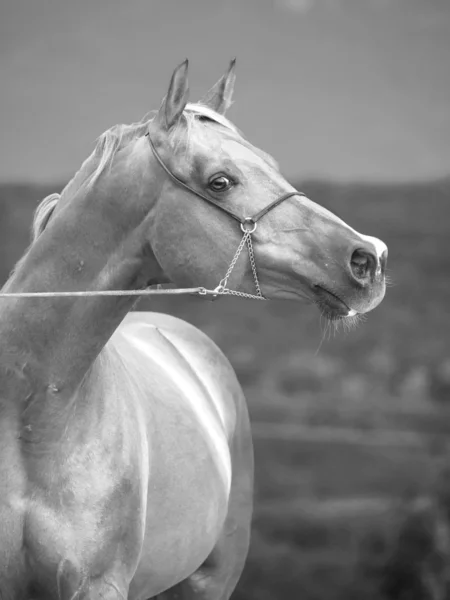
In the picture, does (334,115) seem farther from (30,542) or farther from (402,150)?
(30,542)

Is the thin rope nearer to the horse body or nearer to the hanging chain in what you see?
the hanging chain

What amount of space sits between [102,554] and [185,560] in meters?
0.54

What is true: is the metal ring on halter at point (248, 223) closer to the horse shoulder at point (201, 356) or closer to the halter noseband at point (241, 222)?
the halter noseband at point (241, 222)

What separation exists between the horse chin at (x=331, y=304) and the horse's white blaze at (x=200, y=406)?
783 millimetres

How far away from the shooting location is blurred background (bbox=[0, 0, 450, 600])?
18.7 ft

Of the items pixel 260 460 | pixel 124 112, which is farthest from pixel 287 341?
pixel 124 112

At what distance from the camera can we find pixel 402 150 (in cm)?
596

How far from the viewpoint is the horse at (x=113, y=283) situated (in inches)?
73.7

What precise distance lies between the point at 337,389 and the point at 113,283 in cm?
408

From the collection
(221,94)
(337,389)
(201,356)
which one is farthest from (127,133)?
(337,389)

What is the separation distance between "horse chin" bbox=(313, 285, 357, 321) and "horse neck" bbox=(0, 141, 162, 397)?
14.9 inches

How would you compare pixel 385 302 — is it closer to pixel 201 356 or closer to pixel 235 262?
pixel 201 356

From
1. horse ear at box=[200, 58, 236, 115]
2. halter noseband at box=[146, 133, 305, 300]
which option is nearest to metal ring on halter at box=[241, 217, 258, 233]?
halter noseband at box=[146, 133, 305, 300]

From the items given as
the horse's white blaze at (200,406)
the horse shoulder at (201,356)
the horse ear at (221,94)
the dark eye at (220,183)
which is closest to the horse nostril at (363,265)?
the dark eye at (220,183)
